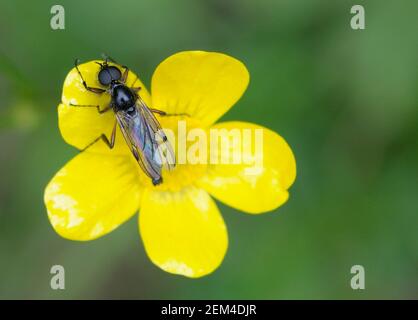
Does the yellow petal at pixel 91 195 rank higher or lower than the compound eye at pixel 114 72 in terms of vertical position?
lower

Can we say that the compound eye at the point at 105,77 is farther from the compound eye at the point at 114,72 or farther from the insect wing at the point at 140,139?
the insect wing at the point at 140,139

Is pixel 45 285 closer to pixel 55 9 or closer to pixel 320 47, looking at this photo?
pixel 55 9

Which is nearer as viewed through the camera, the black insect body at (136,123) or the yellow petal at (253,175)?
the black insect body at (136,123)

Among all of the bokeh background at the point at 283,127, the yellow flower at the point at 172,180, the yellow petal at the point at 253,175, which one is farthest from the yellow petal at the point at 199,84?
the bokeh background at the point at 283,127

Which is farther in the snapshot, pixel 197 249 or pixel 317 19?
pixel 317 19

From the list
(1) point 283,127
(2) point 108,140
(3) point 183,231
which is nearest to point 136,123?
(2) point 108,140
